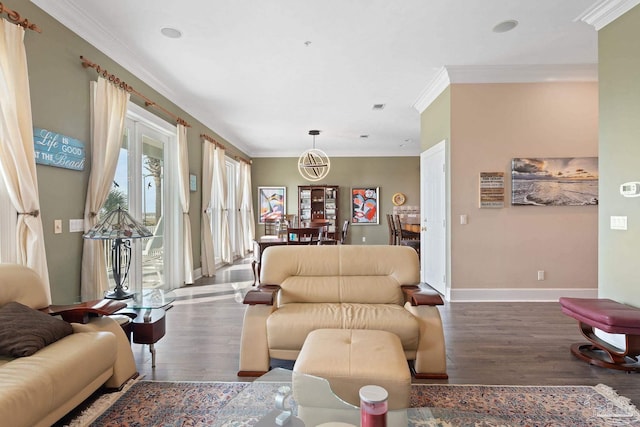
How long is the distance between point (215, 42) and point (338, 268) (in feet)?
8.92

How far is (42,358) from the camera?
1.67 meters

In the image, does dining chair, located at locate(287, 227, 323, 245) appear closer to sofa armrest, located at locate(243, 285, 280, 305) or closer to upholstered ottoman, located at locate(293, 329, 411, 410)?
sofa armrest, located at locate(243, 285, 280, 305)

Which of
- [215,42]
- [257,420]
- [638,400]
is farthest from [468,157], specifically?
[257,420]

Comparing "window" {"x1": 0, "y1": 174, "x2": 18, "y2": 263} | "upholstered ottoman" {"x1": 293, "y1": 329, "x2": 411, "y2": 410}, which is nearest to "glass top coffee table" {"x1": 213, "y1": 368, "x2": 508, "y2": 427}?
"upholstered ottoman" {"x1": 293, "y1": 329, "x2": 411, "y2": 410}

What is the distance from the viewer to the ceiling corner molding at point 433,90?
14.3 ft

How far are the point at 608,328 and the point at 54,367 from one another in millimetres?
3522

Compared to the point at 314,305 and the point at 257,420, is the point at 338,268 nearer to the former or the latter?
the point at 314,305

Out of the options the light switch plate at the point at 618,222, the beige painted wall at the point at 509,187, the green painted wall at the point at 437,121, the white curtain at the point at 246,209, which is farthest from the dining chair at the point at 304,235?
the white curtain at the point at 246,209

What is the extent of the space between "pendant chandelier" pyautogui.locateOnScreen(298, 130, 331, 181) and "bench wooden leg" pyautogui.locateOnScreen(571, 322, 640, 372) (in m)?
4.73

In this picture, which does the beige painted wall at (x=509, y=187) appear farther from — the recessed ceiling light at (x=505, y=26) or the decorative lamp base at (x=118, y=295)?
the decorative lamp base at (x=118, y=295)

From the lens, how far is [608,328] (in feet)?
7.82

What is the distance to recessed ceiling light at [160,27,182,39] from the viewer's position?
323 centimetres

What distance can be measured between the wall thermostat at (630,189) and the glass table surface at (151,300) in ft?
12.8

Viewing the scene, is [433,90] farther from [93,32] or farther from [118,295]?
[118,295]
